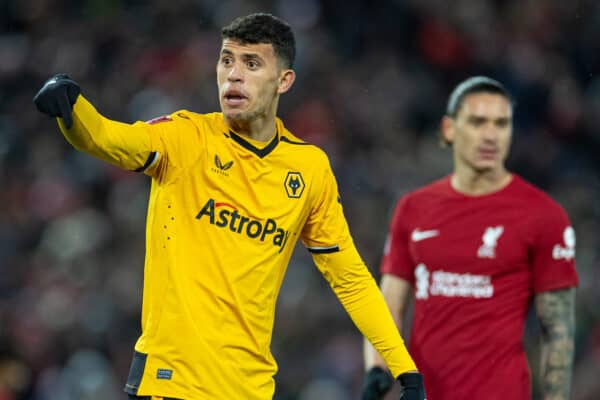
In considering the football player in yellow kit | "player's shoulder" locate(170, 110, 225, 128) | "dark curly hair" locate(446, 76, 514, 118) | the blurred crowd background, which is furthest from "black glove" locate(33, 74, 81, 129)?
the blurred crowd background

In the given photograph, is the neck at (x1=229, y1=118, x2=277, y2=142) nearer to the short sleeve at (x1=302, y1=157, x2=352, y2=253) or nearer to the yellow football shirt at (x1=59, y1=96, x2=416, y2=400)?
the yellow football shirt at (x1=59, y1=96, x2=416, y2=400)

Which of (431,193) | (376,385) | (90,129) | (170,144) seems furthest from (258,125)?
(376,385)

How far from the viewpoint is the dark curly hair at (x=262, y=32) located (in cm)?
434

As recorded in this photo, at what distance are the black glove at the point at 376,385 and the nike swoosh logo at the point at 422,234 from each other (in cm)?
67

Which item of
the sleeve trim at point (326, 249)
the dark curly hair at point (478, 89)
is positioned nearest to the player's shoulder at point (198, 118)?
the sleeve trim at point (326, 249)

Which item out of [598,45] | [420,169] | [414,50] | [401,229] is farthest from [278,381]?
[598,45]

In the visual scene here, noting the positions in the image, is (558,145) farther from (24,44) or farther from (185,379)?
(185,379)

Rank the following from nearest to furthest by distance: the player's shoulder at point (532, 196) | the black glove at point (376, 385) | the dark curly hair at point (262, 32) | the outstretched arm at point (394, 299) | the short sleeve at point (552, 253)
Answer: the dark curly hair at point (262, 32) < the short sleeve at point (552, 253) < the player's shoulder at point (532, 196) < the black glove at point (376, 385) < the outstretched arm at point (394, 299)

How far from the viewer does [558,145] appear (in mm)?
9867

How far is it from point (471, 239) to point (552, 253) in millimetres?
399

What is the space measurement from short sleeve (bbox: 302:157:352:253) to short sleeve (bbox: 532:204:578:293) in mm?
1172

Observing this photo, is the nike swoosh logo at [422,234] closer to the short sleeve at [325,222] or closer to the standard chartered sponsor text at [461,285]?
the standard chartered sponsor text at [461,285]

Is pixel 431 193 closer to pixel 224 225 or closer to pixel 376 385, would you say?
pixel 376 385

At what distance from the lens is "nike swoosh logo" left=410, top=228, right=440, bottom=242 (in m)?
5.58
